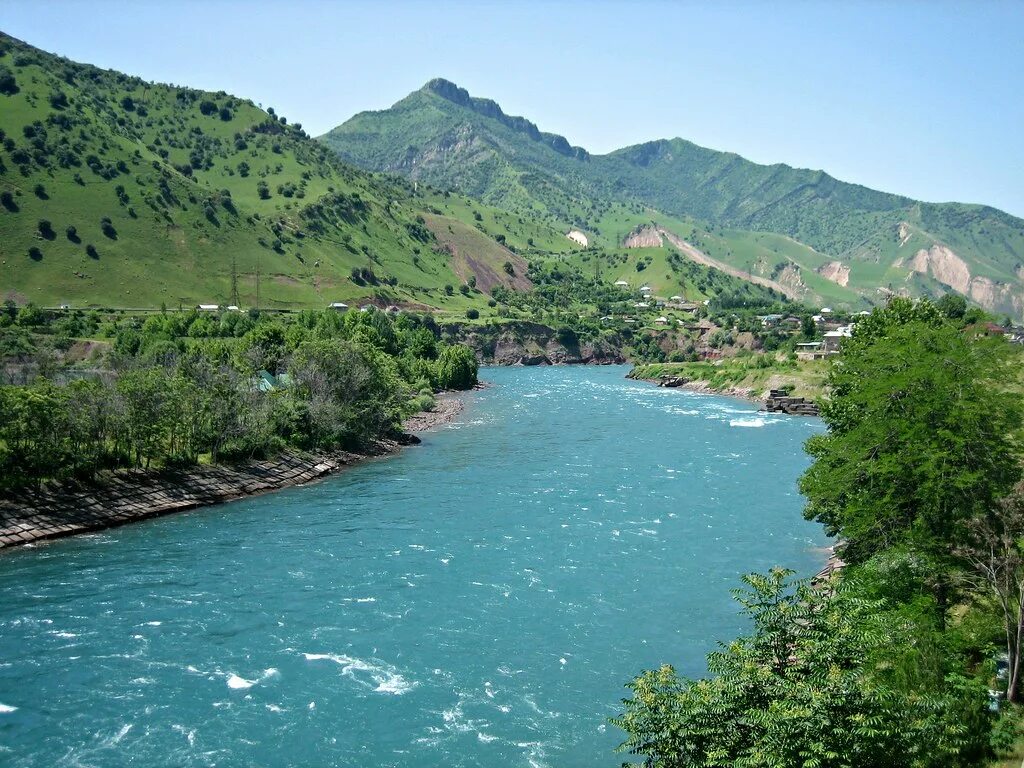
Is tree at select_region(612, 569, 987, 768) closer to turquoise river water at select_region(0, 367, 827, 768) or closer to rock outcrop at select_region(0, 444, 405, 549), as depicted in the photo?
turquoise river water at select_region(0, 367, 827, 768)

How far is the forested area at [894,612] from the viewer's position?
17234 millimetres

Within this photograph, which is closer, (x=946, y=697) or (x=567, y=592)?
(x=946, y=697)

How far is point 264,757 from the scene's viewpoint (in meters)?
26.7

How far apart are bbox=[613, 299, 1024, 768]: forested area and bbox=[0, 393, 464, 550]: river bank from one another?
38678 millimetres

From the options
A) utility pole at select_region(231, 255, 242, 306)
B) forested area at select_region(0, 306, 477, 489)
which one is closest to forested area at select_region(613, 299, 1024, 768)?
forested area at select_region(0, 306, 477, 489)

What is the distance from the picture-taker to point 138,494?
55.8m

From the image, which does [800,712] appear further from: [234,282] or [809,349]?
[234,282]

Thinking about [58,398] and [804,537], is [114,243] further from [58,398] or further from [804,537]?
[804,537]

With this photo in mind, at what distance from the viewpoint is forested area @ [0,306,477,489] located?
51906 mm

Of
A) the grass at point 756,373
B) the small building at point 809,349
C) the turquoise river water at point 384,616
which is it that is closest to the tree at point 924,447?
the turquoise river water at point 384,616

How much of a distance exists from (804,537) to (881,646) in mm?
29770

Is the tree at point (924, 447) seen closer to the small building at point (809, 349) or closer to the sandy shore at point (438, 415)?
the sandy shore at point (438, 415)

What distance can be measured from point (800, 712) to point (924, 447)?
1962 centimetres

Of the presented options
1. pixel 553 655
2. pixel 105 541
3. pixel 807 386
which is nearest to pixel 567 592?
pixel 553 655
